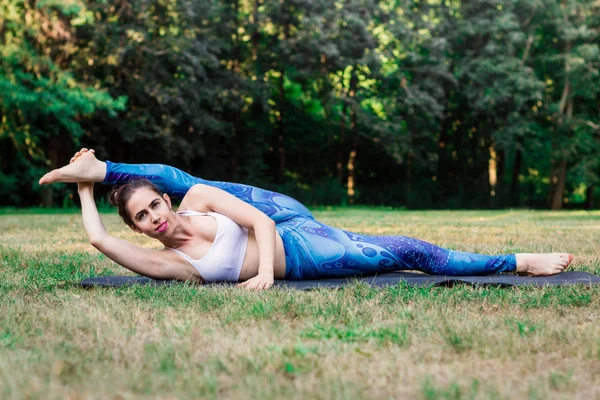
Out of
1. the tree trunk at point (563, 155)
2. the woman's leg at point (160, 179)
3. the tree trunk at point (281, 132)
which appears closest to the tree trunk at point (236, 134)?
the tree trunk at point (281, 132)

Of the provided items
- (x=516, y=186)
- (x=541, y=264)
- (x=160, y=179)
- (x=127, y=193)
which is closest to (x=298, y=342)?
(x=127, y=193)

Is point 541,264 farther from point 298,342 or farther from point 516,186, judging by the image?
point 516,186

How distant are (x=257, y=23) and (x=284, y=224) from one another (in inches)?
900

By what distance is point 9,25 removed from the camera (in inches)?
749

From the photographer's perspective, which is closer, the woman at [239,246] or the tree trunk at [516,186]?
the woman at [239,246]

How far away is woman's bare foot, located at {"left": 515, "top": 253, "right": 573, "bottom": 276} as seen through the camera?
5020 mm

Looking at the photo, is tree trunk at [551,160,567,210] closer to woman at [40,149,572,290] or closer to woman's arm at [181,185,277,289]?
woman at [40,149,572,290]

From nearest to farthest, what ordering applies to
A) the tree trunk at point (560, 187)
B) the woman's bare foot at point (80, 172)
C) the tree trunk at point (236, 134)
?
1. the woman's bare foot at point (80, 172)
2. the tree trunk at point (236, 134)
3. the tree trunk at point (560, 187)

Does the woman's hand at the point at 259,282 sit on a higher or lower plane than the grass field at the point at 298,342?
higher

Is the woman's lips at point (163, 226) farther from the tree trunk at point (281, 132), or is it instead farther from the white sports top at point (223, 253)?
the tree trunk at point (281, 132)

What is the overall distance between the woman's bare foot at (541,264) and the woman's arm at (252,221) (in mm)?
1890

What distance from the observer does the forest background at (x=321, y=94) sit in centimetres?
2120

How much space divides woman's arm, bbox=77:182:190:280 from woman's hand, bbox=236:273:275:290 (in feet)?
1.71

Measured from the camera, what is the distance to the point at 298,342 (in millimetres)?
2877
